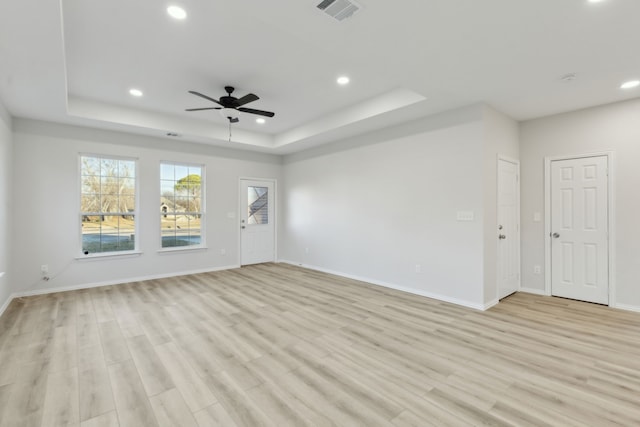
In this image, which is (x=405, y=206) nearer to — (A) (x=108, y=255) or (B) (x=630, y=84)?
(B) (x=630, y=84)

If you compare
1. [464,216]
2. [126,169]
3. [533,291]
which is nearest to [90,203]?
[126,169]

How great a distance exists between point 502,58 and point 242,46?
8.44 feet

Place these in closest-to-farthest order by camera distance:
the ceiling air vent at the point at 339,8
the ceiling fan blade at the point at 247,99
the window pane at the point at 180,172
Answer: the ceiling air vent at the point at 339,8
the ceiling fan blade at the point at 247,99
the window pane at the point at 180,172

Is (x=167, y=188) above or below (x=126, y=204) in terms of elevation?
above

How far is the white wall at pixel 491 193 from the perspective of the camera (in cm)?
395

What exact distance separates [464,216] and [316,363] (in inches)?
112

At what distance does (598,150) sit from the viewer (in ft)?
13.3

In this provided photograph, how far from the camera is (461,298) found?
161 inches

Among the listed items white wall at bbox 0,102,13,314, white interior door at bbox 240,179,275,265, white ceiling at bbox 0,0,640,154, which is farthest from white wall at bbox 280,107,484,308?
white wall at bbox 0,102,13,314

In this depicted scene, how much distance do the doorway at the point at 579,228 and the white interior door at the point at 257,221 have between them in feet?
18.3

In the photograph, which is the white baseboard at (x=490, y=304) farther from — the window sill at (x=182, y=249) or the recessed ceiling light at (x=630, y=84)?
the window sill at (x=182, y=249)

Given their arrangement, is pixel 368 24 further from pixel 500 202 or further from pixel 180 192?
pixel 180 192

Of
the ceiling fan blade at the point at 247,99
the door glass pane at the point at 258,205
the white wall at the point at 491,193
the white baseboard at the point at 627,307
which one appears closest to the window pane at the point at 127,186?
the door glass pane at the point at 258,205

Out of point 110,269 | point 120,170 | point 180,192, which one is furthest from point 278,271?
point 120,170
